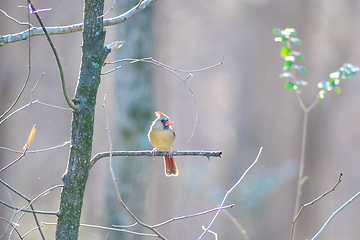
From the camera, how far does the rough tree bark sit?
5.22 ft

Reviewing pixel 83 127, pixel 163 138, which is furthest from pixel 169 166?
pixel 83 127

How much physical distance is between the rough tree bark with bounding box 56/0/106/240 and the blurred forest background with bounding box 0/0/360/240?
5891 millimetres

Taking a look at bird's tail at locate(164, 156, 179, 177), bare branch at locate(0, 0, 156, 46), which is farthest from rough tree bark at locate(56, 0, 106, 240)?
bird's tail at locate(164, 156, 179, 177)

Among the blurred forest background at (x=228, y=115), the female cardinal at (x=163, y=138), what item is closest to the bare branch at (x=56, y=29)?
the female cardinal at (x=163, y=138)

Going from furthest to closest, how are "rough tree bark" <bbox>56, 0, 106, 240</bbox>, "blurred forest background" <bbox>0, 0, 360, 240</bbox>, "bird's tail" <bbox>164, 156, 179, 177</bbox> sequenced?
"blurred forest background" <bbox>0, 0, 360, 240</bbox>, "bird's tail" <bbox>164, 156, 179, 177</bbox>, "rough tree bark" <bbox>56, 0, 106, 240</bbox>

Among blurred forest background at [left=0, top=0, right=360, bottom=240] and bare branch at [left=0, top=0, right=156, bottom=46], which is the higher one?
blurred forest background at [left=0, top=0, right=360, bottom=240]

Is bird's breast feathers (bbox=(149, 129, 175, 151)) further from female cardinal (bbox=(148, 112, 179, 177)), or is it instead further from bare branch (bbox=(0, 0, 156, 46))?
bare branch (bbox=(0, 0, 156, 46))

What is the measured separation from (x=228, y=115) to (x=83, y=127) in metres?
9.21

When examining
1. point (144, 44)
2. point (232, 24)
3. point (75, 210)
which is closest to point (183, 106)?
point (232, 24)

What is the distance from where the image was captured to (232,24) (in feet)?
33.4

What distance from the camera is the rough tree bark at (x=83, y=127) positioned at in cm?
159

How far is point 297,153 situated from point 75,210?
9.62 metres

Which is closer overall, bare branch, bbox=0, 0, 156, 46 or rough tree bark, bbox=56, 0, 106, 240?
rough tree bark, bbox=56, 0, 106, 240

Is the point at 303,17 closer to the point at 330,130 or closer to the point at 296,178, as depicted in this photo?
the point at 330,130
